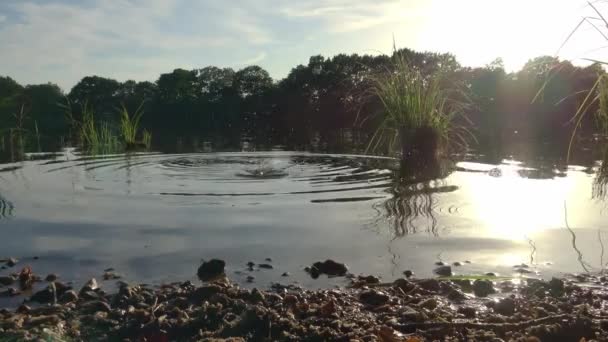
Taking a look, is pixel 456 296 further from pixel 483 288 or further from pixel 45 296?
pixel 45 296

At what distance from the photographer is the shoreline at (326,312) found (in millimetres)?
2691

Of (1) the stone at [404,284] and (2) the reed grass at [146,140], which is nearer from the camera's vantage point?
(1) the stone at [404,284]

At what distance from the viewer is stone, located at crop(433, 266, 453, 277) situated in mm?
3768

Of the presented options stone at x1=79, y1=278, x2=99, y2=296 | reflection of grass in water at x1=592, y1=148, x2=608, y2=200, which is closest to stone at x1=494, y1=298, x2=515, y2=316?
stone at x1=79, y1=278, x2=99, y2=296

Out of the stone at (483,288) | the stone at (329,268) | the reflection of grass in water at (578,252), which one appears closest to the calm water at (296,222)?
the reflection of grass in water at (578,252)

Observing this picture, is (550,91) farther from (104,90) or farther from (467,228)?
(104,90)

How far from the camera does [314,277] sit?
3756 millimetres

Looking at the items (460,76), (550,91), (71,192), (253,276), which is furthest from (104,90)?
(253,276)

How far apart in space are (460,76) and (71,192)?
3581 cm

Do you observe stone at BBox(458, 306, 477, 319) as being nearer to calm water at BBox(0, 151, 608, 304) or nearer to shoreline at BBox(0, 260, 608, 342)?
shoreline at BBox(0, 260, 608, 342)

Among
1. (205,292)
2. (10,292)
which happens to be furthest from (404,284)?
(10,292)

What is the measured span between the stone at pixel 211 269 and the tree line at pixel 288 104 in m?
Answer: 7.56

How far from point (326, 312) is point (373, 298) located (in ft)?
1.44

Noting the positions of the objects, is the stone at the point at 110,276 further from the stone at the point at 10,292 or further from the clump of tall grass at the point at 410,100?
the clump of tall grass at the point at 410,100
